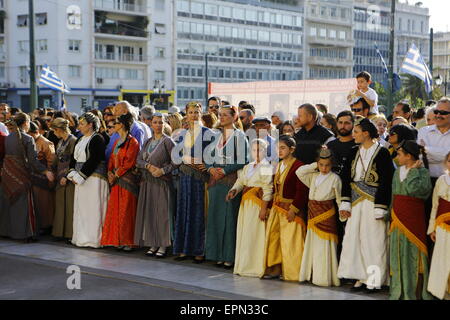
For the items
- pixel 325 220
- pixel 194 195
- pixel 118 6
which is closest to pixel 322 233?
pixel 325 220

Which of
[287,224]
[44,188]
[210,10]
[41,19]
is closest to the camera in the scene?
[287,224]

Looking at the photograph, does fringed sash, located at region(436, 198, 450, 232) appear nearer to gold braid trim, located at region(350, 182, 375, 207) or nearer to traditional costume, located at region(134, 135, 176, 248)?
gold braid trim, located at region(350, 182, 375, 207)

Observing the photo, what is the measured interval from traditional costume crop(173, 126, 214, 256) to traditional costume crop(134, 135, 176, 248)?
1.30 ft

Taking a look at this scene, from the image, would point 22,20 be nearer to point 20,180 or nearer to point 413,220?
point 20,180

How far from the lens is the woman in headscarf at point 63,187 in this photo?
1101cm

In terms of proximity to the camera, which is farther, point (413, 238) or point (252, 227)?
point (252, 227)

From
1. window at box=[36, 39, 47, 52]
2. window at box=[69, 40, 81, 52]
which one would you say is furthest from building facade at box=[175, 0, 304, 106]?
window at box=[36, 39, 47, 52]

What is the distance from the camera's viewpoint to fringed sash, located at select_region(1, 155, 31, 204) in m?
11.1

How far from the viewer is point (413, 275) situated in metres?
7.34

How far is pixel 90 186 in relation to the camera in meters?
10.6

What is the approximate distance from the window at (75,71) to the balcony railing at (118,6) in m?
6.62

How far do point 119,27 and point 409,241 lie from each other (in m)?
62.1
